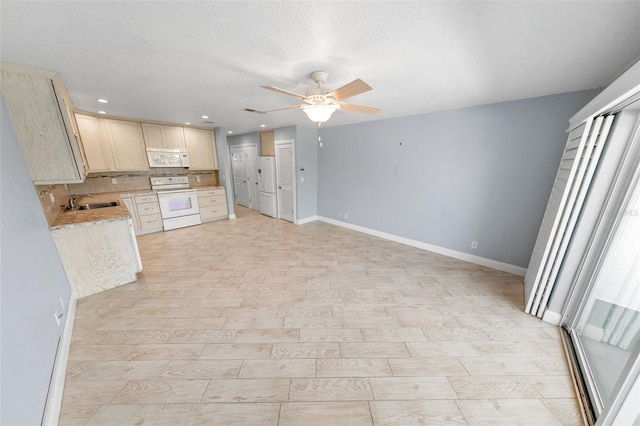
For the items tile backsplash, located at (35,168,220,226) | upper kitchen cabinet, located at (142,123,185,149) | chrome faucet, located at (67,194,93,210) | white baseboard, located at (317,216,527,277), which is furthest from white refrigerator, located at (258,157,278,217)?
chrome faucet, located at (67,194,93,210)

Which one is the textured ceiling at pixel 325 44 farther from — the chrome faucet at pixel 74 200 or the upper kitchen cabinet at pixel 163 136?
the upper kitchen cabinet at pixel 163 136

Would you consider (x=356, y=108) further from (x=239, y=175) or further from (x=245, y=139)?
(x=239, y=175)

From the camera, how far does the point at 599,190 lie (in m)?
1.68

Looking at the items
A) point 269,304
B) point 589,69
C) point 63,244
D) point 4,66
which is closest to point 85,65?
point 4,66

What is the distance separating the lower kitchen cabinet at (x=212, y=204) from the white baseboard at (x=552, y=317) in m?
5.98

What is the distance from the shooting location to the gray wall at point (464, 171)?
2555mm

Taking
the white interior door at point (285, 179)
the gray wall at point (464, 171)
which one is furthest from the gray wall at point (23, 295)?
the gray wall at point (464, 171)

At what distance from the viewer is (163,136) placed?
452 cm

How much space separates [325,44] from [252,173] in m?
5.28

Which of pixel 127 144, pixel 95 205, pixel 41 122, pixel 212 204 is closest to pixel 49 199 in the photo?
pixel 41 122

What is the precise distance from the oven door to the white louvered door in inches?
237

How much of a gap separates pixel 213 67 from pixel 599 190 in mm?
3399

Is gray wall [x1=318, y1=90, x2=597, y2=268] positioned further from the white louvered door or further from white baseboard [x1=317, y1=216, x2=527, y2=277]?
the white louvered door

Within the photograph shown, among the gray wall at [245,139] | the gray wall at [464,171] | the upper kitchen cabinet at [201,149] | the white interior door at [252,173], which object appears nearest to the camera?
the gray wall at [464,171]
